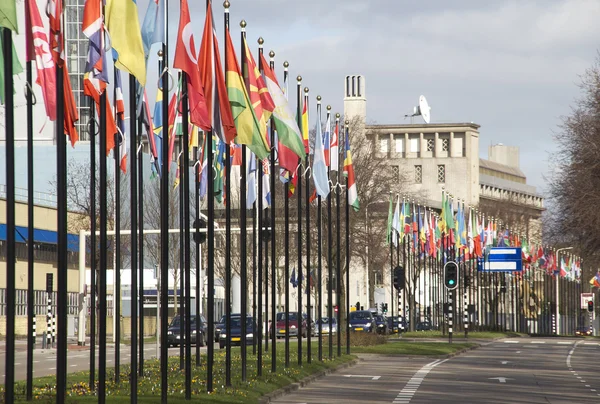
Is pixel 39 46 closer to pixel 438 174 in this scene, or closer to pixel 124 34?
pixel 124 34

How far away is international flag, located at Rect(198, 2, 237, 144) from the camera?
25.5m

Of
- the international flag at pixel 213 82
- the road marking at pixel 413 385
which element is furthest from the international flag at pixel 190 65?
the road marking at pixel 413 385

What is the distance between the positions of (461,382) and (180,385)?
352 inches

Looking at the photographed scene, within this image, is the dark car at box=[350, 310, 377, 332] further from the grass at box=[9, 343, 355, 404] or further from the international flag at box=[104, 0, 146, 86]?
the international flag at box=[104, 0, 146, 86]

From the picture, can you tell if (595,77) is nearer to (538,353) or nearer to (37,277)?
(538,353)

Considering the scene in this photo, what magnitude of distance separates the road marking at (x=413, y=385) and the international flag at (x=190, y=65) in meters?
6.85

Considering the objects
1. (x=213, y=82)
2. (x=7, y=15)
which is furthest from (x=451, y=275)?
(x=7, y=15)

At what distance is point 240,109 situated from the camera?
27.1 meters

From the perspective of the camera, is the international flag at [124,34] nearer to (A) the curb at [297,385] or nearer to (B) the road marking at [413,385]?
(A) the curb at [297,385]

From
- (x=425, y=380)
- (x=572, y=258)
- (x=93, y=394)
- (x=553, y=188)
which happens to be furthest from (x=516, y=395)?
(x=572, y=258)

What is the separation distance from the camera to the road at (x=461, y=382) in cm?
2769

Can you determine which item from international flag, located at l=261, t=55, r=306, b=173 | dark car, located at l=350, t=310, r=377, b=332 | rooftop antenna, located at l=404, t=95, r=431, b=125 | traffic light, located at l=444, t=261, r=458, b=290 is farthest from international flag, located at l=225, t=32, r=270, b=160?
rooftop antenna, located at l=404, t=95, r=431, b=125

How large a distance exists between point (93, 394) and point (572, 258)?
3815 inches

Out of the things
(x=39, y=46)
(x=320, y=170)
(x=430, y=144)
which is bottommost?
(x=320, y=170)
